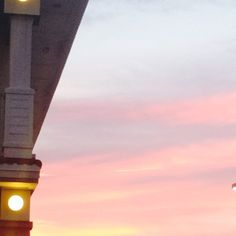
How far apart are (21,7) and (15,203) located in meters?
5.18

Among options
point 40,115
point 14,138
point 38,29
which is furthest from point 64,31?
point 40,115

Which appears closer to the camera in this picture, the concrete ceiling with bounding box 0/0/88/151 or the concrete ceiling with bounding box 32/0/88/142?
the concrete ceiling with bounding box 0/0/88/151

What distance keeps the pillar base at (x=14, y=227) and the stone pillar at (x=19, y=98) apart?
168 cm

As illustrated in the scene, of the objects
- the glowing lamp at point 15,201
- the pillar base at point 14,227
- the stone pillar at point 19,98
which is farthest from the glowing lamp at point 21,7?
the pillar base at point 14,227

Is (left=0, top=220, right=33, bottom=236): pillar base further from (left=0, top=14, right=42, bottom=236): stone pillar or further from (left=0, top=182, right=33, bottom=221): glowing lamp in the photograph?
(left=0, top=182, right=33, bottom=221): glowing lamp

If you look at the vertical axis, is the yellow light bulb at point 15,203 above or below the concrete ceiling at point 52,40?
below

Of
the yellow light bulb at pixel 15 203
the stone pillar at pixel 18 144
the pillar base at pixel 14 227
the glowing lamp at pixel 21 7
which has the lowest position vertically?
the pillar base at pixel 14 227

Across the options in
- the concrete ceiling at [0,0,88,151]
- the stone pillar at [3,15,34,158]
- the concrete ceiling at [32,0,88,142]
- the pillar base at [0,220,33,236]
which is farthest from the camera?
Result: the concrete ceiling at [32,0,88,142]

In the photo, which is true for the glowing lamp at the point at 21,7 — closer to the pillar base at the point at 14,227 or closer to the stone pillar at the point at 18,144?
the stone pillar at the point at 18,144

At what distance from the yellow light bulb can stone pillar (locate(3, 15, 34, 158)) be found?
3.48ft

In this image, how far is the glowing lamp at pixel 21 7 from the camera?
2144cm

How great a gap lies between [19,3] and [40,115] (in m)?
16.8

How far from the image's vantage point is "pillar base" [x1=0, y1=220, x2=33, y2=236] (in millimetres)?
20234

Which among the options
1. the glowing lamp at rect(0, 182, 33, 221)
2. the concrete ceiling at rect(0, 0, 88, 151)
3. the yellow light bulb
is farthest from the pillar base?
the concrete ceiling at rect(0, 0, 88, 151)
